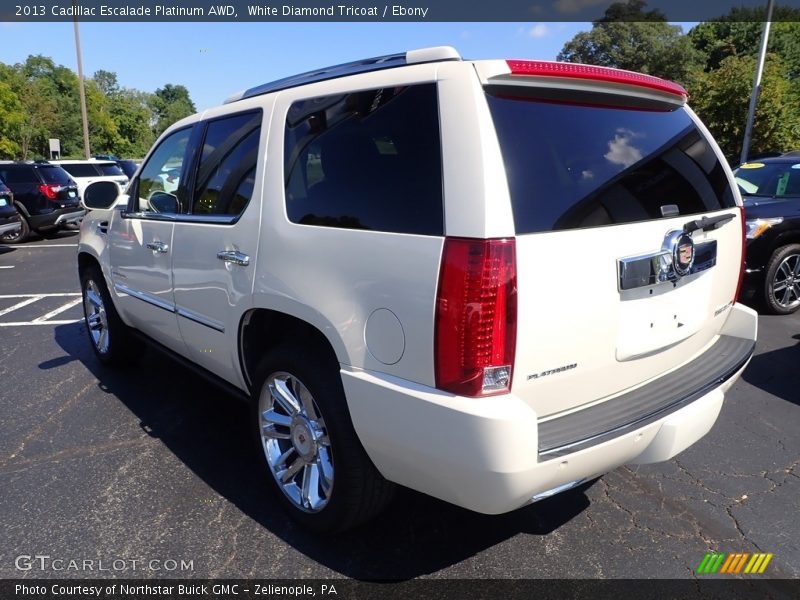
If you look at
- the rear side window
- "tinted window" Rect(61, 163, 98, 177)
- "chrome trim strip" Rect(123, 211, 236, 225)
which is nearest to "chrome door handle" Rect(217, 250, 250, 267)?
"chrome trim strip" Rect(123, 211, 236, 225)

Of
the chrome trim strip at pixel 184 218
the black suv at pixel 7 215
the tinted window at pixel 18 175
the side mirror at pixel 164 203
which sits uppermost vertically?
the tinted window at pixel 18 175

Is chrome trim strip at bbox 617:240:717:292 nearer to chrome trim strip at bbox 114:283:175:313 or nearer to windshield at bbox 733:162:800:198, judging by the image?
chrome trim strip at bbox 114:283:175:313

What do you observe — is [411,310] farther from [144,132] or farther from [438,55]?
[144,132]

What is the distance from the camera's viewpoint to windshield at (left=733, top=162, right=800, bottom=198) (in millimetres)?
6562

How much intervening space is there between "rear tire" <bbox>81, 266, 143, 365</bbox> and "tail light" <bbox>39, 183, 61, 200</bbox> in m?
10.0

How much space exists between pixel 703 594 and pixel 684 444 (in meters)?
0.58

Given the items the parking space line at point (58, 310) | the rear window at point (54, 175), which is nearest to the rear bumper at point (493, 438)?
the parking space line at point (58, 310)

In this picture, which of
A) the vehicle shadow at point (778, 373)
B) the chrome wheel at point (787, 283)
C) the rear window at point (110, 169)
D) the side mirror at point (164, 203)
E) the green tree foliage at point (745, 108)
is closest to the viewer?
the side mirror at point (164, 203)

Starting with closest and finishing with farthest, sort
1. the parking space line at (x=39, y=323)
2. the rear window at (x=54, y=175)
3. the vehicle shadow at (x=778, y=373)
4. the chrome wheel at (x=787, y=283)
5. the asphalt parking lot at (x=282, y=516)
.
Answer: the asphalt parking lot at (x=282, y=516)
the vehicle shadow at (x=778, y=373)
the chrome wheel at (x=787, y=283)
the parking space line at (x=39, y=323)
the rear window at (x=54, y=175)

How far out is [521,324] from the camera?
1.89m

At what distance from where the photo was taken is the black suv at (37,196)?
42.9 feet

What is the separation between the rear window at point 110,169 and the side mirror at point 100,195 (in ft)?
51.0

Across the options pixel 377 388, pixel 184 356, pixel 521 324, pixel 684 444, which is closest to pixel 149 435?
pixel 184 356

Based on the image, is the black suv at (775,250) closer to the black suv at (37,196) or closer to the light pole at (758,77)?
the light pole at (758,77)
